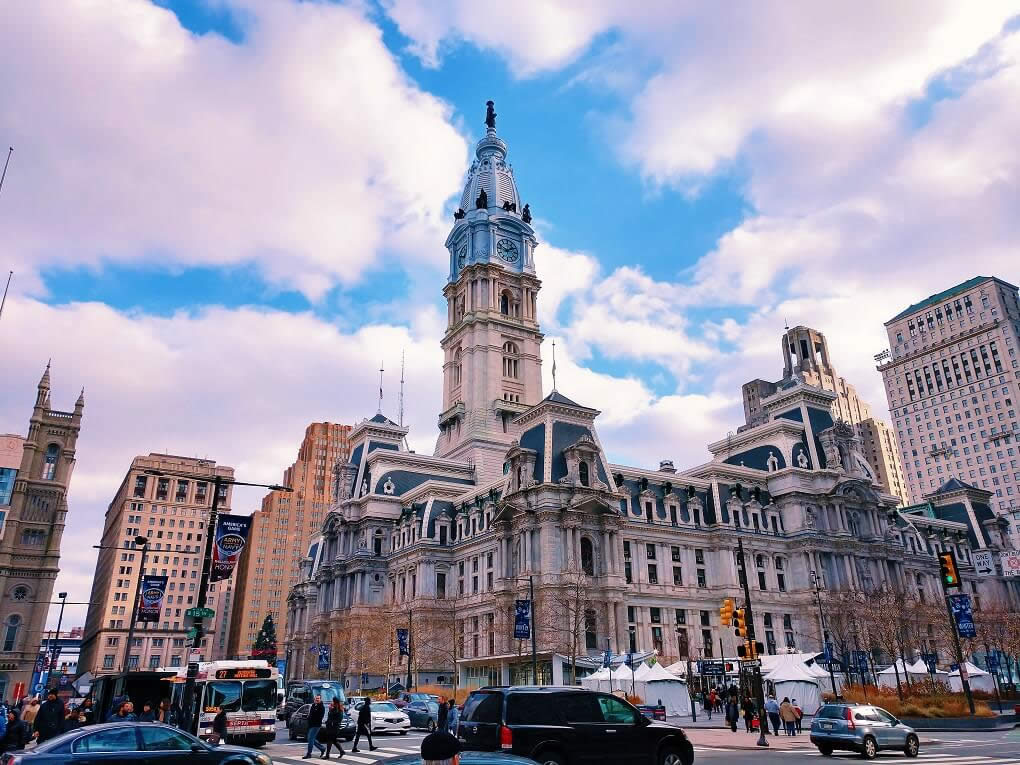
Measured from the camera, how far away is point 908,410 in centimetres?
15138

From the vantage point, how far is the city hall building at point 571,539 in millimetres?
71750

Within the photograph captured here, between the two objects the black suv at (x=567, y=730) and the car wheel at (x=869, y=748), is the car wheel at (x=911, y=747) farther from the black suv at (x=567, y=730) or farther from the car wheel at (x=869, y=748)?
the black suv at (x=567, y=730)

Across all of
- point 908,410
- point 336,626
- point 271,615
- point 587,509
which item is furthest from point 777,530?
point 271,615

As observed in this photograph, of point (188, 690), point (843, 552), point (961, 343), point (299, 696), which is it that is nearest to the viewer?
point (188, 690)

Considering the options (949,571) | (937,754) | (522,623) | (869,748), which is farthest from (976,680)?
(869,748)

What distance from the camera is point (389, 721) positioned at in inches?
1547

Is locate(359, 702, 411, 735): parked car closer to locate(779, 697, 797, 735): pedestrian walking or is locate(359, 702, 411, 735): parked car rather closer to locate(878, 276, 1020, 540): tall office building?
locate(779, 697, 797, 735): pedestrian walking

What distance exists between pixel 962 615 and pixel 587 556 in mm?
37297

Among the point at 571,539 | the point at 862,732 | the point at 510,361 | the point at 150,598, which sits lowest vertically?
the point at 862,732

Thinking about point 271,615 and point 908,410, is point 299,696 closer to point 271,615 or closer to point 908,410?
point 271,615

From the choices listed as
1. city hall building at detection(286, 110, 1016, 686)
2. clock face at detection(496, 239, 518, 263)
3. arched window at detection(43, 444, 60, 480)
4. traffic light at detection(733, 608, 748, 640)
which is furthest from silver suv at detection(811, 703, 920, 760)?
clock face at detection(496, 239, 518, 263)

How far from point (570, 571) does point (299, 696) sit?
28247 mm

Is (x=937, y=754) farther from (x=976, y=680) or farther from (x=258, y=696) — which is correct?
(x=976, y=680)

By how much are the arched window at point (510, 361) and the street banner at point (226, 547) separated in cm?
8959
